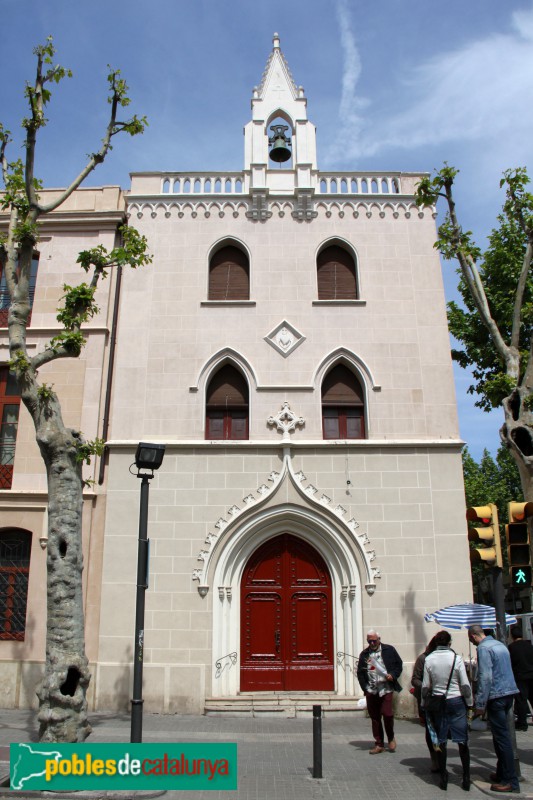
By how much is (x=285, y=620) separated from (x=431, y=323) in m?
7.42

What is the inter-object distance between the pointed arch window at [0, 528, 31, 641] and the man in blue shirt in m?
9.42

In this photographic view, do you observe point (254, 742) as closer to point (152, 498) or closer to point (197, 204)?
point (152, 498)

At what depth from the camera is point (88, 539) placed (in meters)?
13.5

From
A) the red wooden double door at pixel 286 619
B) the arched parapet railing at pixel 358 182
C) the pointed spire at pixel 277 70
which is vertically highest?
the pointed spire at pixel 277 70

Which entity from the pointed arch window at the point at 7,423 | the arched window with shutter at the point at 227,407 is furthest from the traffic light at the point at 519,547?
the pointed arch window at the point at 7,423

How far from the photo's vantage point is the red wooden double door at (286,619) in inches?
510

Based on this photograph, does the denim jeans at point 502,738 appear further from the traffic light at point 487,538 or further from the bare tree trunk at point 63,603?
the bare tree trunk at point 63,603

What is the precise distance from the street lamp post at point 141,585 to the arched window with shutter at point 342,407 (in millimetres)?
6344

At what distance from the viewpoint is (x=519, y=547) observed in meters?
8.73

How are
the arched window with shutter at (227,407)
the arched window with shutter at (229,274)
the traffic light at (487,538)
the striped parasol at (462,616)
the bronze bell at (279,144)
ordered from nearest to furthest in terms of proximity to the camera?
the traffic light at (487,538) → the striped parasol at (462,616) → the arched window with shutter at (227,407) → the arched window with shutter at (229,274) → the bronze bell at (279,144)

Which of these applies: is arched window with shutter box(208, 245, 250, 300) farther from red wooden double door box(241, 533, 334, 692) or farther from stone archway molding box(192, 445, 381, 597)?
red wooden double door box(241, 533, 334, 692)

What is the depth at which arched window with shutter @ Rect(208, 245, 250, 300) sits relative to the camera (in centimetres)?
1544

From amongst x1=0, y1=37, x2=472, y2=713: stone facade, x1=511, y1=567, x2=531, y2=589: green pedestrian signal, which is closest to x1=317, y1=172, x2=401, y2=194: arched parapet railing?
x1=0, y1=37, x2=472, y2=713: stone facade

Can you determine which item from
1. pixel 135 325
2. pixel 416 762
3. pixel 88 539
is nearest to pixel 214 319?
pixel 135 325
